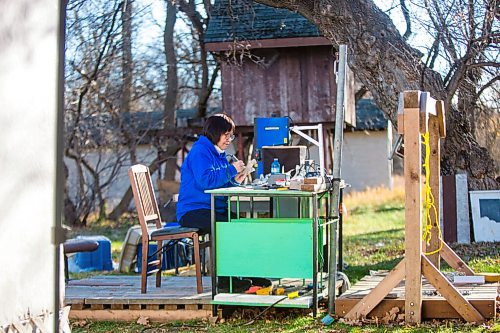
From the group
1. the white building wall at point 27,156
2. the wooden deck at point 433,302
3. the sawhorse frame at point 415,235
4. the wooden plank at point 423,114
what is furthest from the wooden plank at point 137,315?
the white building wall at point 27,156

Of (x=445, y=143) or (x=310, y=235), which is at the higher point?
(x=445, y=143)

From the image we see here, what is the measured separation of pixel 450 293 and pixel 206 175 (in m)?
2.37

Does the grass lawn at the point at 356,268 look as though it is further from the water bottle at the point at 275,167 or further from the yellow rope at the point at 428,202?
the water bottle at the point at 275,167

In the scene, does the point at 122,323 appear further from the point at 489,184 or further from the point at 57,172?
the point at 489,184

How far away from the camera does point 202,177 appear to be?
7.28m

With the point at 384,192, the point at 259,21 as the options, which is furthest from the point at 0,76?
the point at 384,192

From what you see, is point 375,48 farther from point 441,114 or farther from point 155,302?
point 155,302

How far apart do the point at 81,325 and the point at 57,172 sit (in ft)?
13.3

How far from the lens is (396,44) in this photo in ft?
33.3

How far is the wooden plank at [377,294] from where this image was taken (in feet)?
20.3

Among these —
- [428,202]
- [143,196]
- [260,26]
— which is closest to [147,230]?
[143,196]

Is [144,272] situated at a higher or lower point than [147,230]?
lower

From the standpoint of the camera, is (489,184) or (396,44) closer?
(396,44)

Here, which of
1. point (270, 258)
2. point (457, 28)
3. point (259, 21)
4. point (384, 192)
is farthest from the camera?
point (384, 192)
